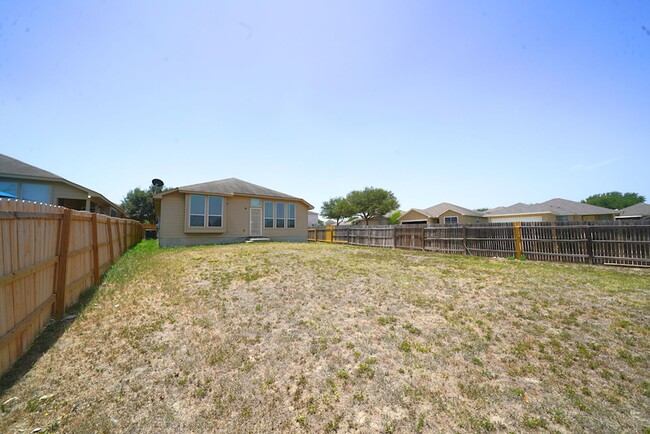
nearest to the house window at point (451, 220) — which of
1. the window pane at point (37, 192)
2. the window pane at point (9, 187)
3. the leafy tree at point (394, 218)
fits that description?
the leafy tree at point (394, 218)

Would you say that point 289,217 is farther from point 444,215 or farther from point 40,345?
point 444,215

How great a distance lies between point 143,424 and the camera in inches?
95.7

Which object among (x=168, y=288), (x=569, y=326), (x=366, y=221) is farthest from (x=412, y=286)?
(x=366, y=221)

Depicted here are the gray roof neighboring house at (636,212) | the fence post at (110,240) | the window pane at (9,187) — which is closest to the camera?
the fence post at (110,240)

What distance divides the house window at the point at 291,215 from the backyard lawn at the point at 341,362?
42.2 feet

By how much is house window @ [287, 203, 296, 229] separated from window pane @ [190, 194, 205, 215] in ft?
19.5

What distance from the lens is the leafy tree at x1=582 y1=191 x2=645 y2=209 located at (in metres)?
56.3

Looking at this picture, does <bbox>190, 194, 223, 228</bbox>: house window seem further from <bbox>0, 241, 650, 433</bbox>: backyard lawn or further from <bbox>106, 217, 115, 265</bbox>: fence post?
<bbox>0, 241, 650, 433</bbox>: backyard lawn

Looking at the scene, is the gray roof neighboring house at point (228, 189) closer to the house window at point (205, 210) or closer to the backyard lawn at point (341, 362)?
the house window at point (205, 210)

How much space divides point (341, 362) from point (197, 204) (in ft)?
45.7

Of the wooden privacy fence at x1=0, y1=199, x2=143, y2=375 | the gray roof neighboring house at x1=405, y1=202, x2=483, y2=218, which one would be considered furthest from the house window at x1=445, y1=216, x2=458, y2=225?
the wooden privacy fence at x1=0, y1=199, x2=143, y2=375

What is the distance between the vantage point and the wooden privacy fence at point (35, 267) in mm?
2932

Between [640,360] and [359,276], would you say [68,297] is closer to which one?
[359,276]

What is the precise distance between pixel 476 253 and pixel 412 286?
300 inches
